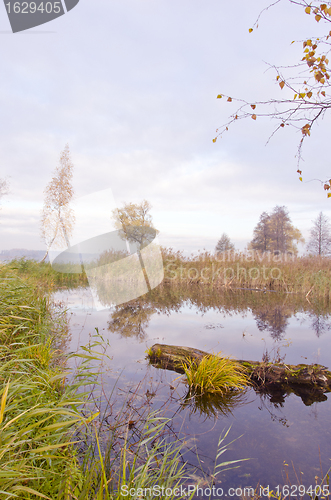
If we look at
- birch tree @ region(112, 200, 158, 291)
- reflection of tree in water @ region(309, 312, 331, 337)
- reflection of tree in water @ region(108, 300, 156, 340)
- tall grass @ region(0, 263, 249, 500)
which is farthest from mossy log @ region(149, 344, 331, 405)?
birch tree @ region(112, 200, 158, 291)

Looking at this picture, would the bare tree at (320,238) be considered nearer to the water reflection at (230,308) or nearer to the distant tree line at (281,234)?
the distant tree line at (281,234)

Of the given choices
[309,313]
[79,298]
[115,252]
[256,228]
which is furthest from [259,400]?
[256,228]

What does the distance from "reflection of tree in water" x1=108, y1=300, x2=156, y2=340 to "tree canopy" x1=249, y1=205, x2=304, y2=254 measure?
129ft

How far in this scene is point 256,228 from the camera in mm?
49188

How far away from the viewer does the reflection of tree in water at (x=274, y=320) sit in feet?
22.3

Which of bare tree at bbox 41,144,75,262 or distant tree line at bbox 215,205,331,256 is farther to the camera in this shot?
distant tree line at bbox 215,205,331,256

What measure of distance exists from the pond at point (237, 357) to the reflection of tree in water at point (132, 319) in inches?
1.1

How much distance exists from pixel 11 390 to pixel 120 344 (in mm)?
3835

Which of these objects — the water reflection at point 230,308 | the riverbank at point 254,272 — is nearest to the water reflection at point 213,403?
the water reflection at point 230,308

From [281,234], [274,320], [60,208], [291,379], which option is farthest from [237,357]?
[281,234]

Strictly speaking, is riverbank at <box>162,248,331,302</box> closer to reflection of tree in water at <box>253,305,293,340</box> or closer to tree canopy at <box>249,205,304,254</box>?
reflection of tree in water at <box>253,305,293,340</box>

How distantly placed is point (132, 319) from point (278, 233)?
43.5m

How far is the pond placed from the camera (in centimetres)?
258

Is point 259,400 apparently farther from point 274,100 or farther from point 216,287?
point 216,287
